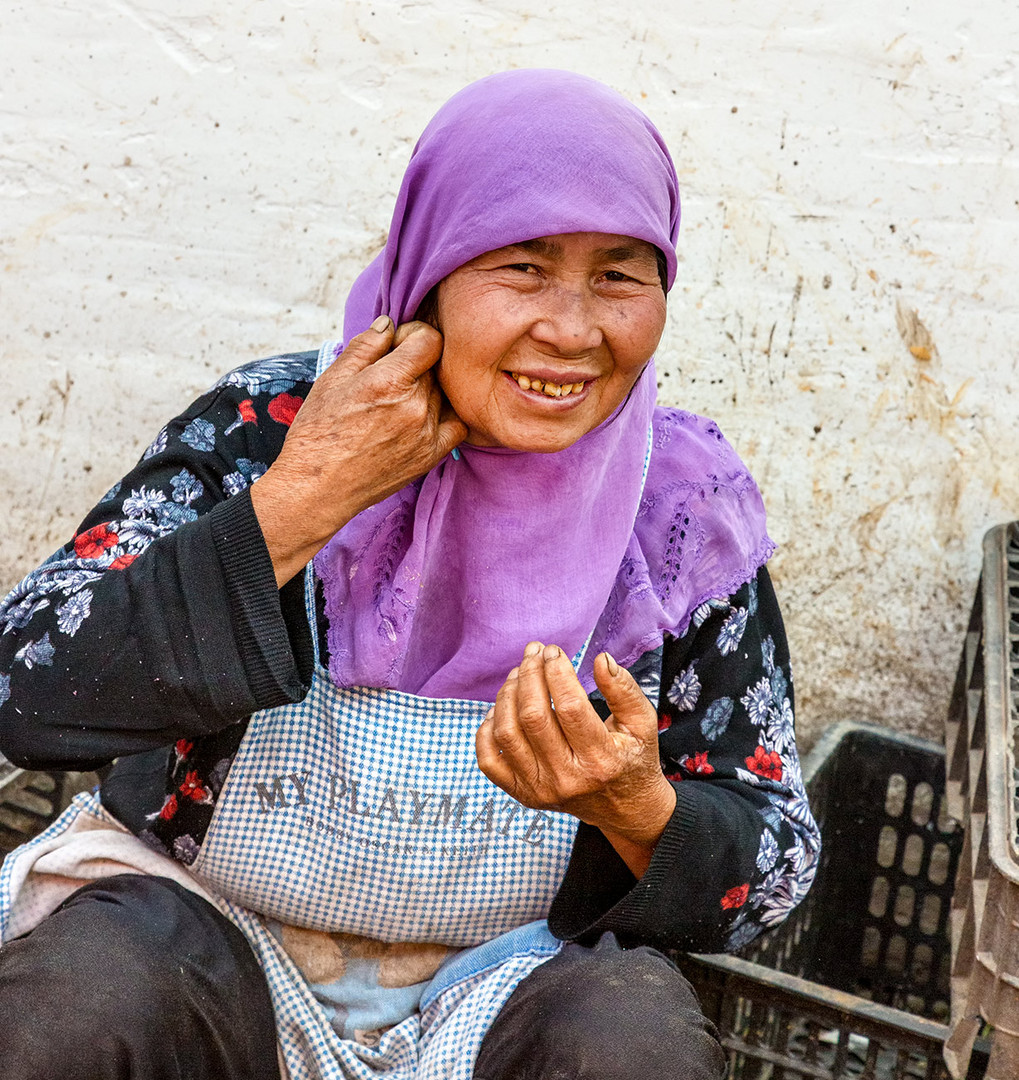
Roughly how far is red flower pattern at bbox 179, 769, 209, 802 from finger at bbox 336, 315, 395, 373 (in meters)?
0.55

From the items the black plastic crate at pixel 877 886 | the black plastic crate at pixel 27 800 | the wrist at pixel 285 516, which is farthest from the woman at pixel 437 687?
the black plastic crate at pixel 877 886

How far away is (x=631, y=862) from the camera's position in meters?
1.51

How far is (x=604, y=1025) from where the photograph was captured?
134 centimetres

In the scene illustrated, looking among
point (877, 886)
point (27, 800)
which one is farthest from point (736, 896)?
point (27, 800)

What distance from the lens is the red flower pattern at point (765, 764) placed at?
5.38 feet

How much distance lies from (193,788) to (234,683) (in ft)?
0.94

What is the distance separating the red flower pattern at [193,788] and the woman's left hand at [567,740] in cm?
43

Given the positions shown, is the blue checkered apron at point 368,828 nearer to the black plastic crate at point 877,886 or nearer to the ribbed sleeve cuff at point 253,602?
the ribbed sleeve cuff at point 253,602

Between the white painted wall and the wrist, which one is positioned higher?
→ the white painted wall

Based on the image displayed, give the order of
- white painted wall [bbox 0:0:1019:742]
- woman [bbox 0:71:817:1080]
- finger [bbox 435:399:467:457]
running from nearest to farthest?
1. woman [bbox 0:71:817:1080]
2. finger [bbox 435:399:467:457]
3. white painted wall [bbox 0:0:1019:742]

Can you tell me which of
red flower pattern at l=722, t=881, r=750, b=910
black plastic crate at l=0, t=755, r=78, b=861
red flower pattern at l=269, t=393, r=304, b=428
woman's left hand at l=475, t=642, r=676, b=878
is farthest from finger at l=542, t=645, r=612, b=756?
black plastic crate at l=0, t=755, r=78, b=861

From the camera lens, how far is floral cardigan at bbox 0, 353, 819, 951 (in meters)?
1.35

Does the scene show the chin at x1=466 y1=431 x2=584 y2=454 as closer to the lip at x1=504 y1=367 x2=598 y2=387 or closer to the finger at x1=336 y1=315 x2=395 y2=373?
the lip at x1=504 y1=367 x2=598 y2=387

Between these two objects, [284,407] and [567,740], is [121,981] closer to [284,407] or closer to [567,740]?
[567,740]
